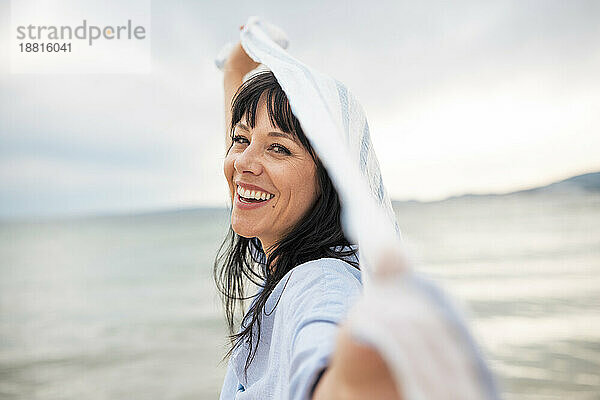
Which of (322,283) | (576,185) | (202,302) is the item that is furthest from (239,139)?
(202,302)

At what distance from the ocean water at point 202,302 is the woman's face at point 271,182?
5.55ft

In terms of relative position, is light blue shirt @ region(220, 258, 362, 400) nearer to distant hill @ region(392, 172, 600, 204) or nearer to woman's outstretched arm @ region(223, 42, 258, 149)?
woman's outstretched arm @ region(223, 42, 258, 149)

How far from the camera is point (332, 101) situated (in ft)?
1.86

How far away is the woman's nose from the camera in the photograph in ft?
2.27

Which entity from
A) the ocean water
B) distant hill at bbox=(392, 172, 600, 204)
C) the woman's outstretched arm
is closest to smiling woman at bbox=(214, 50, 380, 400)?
the woman's outstretched arm

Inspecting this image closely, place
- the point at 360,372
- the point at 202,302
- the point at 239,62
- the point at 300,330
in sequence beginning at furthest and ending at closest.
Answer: the point at 202,302 < the point at 239,62 < the point at 300,330 < the point at 360,372

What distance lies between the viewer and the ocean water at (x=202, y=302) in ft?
8.68

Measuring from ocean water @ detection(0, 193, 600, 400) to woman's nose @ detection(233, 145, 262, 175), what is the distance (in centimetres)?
171

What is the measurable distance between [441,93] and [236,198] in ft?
8.78

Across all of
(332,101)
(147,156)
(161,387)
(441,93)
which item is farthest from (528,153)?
(332,101)

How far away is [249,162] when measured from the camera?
69cm

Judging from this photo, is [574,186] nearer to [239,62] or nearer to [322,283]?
[239,62]

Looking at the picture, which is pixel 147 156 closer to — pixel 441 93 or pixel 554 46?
pixel 441 93

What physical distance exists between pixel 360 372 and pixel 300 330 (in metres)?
0.16
